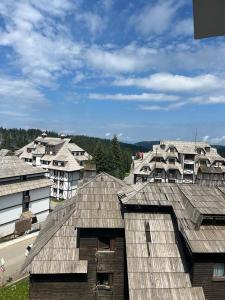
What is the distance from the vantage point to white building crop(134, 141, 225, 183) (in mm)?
70875

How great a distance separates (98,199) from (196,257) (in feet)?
27.6

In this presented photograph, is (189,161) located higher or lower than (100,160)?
higher

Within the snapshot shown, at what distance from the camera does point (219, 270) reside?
16984mm

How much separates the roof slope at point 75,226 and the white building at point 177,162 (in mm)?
46601

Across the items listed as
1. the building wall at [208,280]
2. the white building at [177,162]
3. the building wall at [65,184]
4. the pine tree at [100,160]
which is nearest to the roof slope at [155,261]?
the building wall at [208,280]

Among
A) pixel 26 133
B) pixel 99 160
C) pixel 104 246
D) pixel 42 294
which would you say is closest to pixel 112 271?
pixel 104 246

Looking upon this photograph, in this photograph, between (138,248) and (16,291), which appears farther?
(16,291)

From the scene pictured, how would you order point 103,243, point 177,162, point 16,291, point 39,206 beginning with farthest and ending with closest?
point 177,162 → point 39,206 → point 16,291 → point 103,243

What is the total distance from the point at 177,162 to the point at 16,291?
53.9 metres

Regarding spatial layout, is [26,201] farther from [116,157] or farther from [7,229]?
[116,157]

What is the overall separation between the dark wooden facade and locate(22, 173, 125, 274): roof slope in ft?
1.57

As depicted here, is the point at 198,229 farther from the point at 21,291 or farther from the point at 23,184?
the point at 23,184

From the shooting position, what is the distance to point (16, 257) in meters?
35.5

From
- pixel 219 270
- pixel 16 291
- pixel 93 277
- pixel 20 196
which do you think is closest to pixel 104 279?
pixel 93 277
